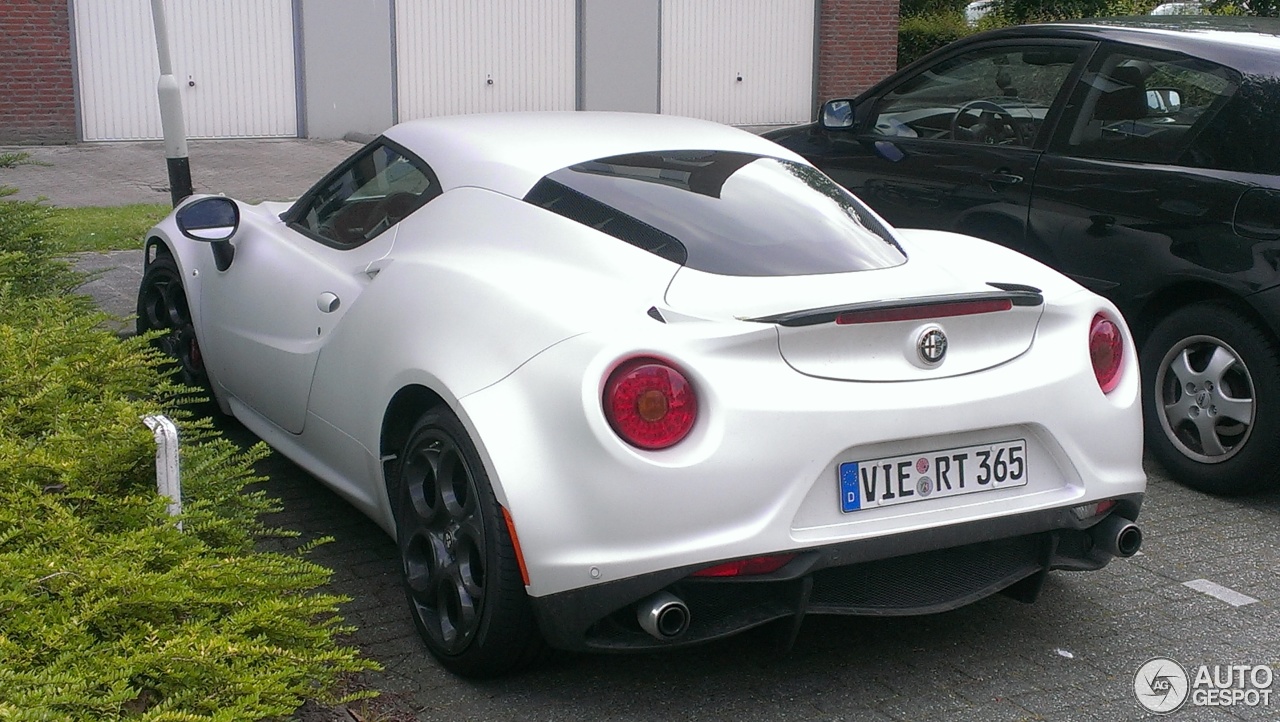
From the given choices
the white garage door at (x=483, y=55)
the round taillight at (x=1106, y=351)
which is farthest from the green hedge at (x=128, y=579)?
the white garage door at (x=483, y=55)

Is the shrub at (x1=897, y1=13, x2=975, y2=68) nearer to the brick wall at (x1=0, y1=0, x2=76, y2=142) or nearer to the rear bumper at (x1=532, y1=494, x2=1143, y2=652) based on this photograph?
the brick wall at (x1=0, y1=0, x2=76, y2=142)

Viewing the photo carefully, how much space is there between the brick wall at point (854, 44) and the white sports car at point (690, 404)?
17.3 metres

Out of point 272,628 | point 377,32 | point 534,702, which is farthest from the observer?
point 377,32

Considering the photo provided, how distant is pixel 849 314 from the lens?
11.0ft

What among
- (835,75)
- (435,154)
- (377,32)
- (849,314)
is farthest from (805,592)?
(835,75)

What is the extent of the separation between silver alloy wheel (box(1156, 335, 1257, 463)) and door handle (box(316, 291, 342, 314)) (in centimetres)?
316

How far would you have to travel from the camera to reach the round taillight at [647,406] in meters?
3.18

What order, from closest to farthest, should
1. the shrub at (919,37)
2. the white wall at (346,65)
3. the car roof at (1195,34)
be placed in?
the car roof at (1195,34) → the white wall at (346,65) → the shrub at (919,37)

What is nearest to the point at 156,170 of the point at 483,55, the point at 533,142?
the point at 483,55

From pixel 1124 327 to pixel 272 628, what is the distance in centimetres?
243

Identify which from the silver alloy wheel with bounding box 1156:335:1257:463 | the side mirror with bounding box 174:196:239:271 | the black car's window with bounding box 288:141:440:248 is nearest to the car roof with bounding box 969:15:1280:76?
the silver alloy wheel with bounding box 1156:335:1257:463

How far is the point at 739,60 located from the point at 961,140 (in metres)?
14.5

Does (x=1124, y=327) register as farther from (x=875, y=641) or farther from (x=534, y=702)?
(x=534, y=702)

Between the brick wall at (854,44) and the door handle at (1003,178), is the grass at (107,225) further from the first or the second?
the brick wall at (854,44)
